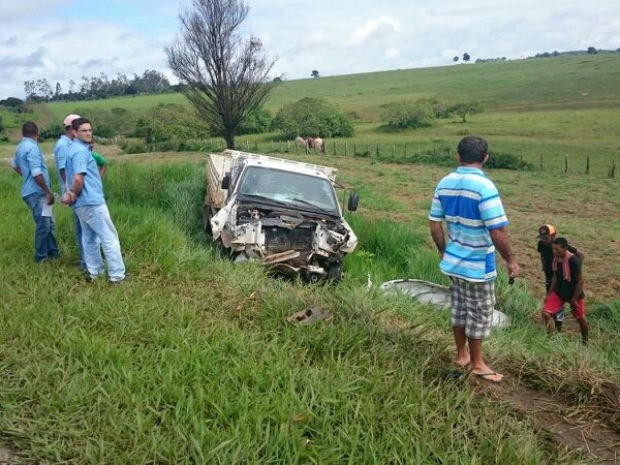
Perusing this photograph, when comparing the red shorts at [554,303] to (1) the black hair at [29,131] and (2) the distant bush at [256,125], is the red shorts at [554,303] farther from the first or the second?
(2) the distant bush at [256,125]

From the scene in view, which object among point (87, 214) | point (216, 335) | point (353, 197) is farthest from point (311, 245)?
point (216, 335)

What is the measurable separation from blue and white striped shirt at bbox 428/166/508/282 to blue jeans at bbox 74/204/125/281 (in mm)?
3098

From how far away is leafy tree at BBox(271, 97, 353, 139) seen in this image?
144ft

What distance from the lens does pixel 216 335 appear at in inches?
164

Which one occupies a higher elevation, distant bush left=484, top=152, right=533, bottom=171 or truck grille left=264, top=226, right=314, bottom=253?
truck grille left=264, top=226, right=314, bottom=253

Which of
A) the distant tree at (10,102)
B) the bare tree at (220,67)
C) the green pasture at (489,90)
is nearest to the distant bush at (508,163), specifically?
the bare tree at (220,67)

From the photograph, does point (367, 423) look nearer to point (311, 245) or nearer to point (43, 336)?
point (43, 336)

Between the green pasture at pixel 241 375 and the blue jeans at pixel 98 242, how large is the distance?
21 centimetres

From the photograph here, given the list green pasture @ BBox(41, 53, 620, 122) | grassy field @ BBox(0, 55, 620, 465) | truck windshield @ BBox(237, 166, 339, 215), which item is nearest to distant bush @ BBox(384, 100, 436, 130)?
green pasture @ BBox(41, 53, 620, 122)

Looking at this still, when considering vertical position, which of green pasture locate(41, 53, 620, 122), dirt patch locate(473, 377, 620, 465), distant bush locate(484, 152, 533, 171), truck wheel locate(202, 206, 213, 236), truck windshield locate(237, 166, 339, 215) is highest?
green pasture locate(41, 53, 620, 122)

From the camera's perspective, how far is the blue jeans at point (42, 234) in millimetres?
6090

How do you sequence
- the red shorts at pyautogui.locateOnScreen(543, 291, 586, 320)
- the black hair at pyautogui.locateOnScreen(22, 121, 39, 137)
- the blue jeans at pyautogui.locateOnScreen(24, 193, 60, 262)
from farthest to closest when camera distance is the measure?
1. the red shorts at pyautogui.locateOnScreen(543, 291, 586, 320)
2. the black hair at pyautogui.locateOnScreen(22, 121, 39, 137)
3. the blue jeans at pyautogui.locateOnScreen(24, 193, 60, 262)

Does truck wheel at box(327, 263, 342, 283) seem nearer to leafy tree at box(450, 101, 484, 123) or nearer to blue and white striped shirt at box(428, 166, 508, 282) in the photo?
blue and white striped shirt at box(428, 166, 508, 282)

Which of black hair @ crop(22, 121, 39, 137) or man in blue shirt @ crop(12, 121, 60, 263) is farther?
black hair @ crop(22, 121, 39, 137)
